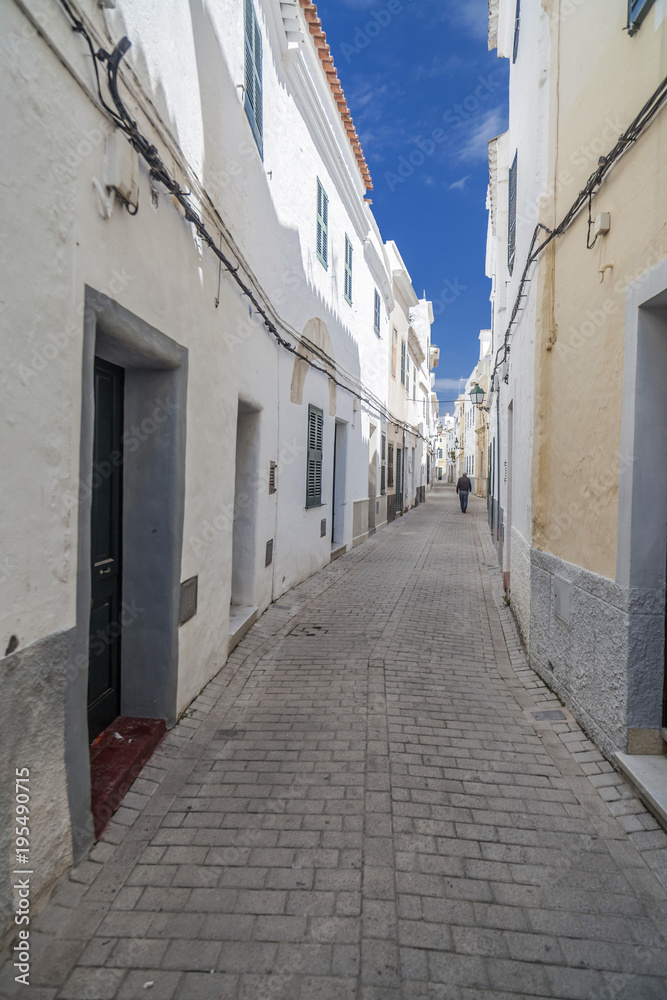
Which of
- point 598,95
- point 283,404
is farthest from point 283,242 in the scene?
point 598,95

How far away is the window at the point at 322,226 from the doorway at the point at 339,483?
11.4ft

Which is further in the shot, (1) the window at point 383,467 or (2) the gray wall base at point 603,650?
(1) the window at point 383,467

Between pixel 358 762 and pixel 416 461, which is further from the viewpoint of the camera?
pixel 416 461

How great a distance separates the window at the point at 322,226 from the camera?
945 cm

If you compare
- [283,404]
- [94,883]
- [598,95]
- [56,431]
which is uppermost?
[598,95]

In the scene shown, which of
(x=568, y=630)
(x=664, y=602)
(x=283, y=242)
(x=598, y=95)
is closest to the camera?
(x=664, y=602)

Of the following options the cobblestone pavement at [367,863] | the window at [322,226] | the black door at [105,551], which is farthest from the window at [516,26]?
the cobblestone pavement at [367,863]

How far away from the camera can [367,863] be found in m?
2.89

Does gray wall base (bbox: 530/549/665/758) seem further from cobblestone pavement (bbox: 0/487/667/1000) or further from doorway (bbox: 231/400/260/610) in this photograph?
doorway (bbox: 231/400/260/610)

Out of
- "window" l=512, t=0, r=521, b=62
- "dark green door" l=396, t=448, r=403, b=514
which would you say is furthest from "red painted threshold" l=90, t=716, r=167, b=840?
"dark green door" l=396, t=448, r=403, b=514

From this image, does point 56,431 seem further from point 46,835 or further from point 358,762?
point 358,762

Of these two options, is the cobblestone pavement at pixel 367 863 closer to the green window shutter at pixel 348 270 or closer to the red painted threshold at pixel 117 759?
the red painted threshold at pixel 117 759

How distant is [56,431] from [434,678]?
4.04 metres

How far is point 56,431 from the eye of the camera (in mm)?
2562
